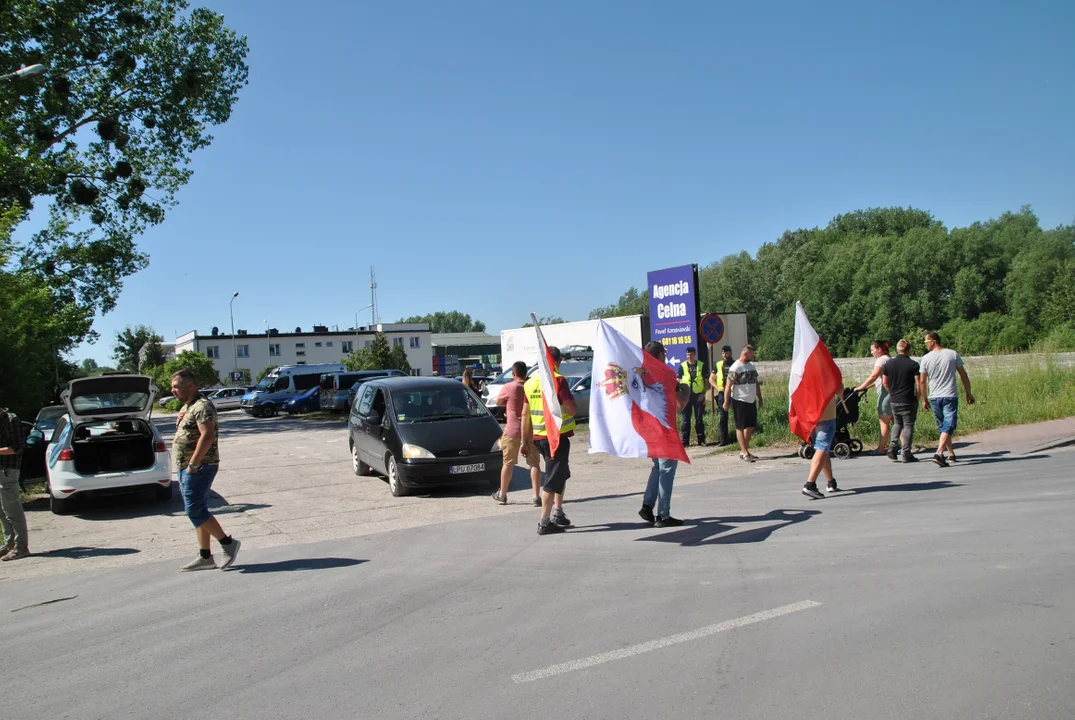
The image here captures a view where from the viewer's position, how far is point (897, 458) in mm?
12422

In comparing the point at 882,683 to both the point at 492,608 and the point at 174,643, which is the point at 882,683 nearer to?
the point at 492,608

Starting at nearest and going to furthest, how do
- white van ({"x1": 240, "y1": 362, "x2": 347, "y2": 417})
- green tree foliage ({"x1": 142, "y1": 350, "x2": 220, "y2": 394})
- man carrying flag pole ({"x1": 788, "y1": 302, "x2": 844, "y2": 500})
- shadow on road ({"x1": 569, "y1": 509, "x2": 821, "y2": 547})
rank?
A: 1. shadow on road ({"x1": 569, "y1": 509, "x2": 821, "y2": 547})
2. man carrying flag pole ({"x1": 788, "y1": 302, "x2": 844, "y2": 500})
3. white van ({"x1": 240, "y1": 362, "x2": 347, "y2": 417})
4. green tree foliage ({"x1": 142, "y1": 350, "x2": 220, "y2": 394})

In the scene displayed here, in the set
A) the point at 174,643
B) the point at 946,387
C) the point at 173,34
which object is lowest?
the point at 174,643

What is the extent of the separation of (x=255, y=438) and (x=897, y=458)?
1887 cm

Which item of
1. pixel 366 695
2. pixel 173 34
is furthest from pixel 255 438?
pixel 366 695

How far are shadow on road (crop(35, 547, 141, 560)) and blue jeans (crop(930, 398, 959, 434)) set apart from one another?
1052 centimetres

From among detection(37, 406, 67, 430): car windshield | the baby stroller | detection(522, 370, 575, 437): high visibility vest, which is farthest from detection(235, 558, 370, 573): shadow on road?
detection(37, 406, 67, 430): car windshield

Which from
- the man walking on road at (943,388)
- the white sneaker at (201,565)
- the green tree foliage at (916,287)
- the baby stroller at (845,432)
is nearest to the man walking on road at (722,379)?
the baby stroller at (845,432)

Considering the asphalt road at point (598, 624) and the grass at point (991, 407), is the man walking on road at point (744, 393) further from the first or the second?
the asphalt road at point (598, 624)

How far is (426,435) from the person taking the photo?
1181 cm

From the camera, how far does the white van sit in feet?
132

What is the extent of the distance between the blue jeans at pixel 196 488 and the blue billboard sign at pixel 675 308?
1157 centimetres

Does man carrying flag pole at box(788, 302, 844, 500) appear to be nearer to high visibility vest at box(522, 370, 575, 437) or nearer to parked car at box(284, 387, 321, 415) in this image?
high visibility vest at box(522, 370, 575, 437)

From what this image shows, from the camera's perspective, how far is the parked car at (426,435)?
11477 millimetres
